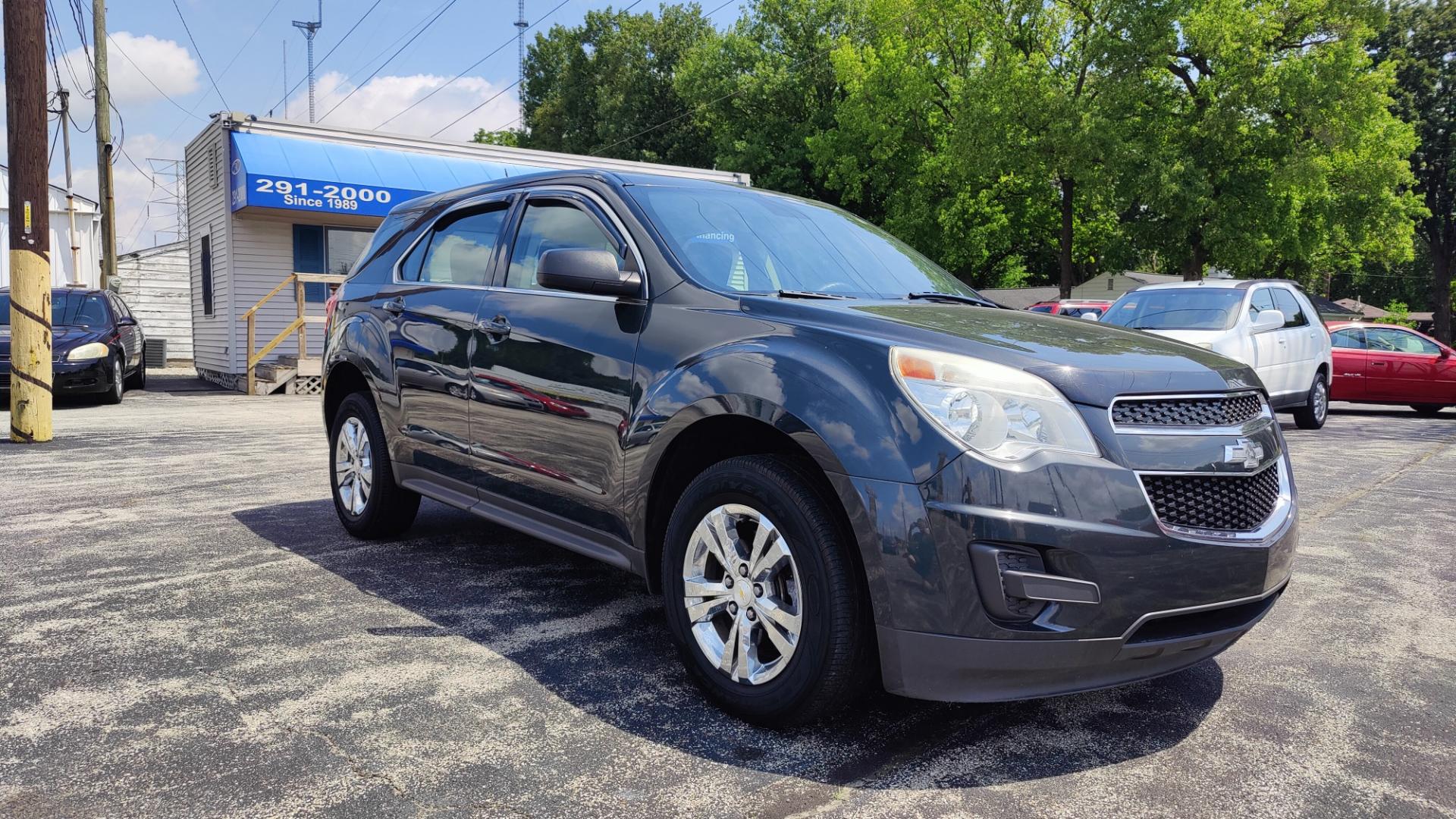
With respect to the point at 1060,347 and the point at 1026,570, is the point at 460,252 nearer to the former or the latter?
the point at 1060,347

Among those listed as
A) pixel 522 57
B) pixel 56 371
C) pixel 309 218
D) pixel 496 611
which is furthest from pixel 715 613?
pixel 522 57

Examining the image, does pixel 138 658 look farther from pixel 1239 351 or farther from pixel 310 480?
pixel 1239 351

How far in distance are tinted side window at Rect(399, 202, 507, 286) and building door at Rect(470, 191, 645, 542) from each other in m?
0.22

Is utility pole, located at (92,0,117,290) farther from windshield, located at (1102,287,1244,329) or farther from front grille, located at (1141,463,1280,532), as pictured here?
front grille, located at (1141,463,1280,532)

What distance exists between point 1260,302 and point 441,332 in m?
10.4

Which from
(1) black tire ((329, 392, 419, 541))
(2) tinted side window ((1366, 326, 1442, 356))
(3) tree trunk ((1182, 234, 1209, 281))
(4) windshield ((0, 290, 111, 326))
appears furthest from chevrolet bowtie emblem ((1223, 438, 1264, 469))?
(3) tree trunk ((1182, 234, 1209, 281))

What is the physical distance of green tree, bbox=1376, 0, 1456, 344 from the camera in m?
36.1

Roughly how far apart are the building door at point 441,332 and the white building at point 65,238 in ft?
121

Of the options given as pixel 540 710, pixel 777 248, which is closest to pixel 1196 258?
pixel 777 248

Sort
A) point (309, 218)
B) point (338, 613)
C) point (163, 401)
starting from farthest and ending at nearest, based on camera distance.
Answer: point (309, 218)
point (163, 401)
point (338, 613)

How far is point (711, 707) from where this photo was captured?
3256 millimetres

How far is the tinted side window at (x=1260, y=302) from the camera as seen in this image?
1157 centimetres

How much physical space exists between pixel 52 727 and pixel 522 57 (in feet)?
204

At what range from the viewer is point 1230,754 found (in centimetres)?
297
